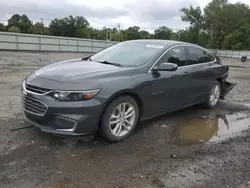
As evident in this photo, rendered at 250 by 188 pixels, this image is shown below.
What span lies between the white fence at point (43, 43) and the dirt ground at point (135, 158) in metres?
23.5

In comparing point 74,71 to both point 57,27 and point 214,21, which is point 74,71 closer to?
point 214,21

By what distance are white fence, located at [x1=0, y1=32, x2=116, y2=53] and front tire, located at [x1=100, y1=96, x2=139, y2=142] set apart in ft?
81.5

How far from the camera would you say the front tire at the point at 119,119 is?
364cm

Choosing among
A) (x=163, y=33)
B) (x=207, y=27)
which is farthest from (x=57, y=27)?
(x=207, y=27)

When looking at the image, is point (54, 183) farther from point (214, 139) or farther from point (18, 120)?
point (214, 139)

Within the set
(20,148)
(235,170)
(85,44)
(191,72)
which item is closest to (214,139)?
(235,170)

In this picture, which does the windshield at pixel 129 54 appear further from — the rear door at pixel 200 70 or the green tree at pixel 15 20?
the green tree at pixel 15 20

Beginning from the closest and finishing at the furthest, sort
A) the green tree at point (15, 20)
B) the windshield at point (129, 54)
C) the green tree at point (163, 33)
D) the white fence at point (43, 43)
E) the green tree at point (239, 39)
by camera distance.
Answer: the windshield at point (129, 54)
the white fence at point (43, 43)
the green tree at point (239, 39)
the green tree at point (15, 20)
the green tree at point (163, 33)

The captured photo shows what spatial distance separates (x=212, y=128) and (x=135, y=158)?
6.80ft

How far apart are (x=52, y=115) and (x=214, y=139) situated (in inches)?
104

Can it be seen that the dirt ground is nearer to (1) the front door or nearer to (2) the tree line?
(1) the front door

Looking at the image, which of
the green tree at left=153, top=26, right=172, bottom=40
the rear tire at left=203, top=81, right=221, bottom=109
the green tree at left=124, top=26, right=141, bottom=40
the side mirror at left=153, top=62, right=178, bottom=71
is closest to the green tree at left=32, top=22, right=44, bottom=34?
the green tree at left=124, top=26, right=141, bottom=40

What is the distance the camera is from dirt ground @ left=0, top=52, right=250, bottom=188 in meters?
2.87

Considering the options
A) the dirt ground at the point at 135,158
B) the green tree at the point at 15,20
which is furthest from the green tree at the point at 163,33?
the dirt ground at the point at 135,158
